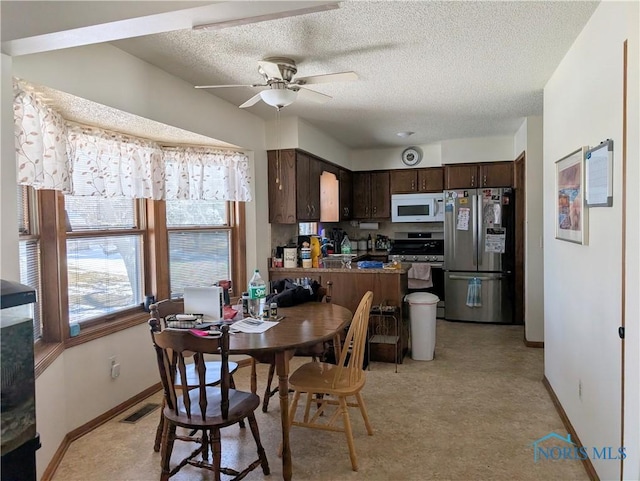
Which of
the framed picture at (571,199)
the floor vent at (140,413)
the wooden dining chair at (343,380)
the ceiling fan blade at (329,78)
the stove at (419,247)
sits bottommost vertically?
the floor vent at (140,413)

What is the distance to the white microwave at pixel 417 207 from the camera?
613cm

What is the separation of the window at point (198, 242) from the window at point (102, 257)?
12.3 inches

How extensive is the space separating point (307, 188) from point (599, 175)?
3045 millimetres

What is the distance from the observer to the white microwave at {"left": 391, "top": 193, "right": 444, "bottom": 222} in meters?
6.13

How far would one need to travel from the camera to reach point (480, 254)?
5.55m

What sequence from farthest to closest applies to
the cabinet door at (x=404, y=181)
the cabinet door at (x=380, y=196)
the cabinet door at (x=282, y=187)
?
1. the cabinet door at (x=380, y=196)
2. the cabinet door at (x=404, y=181)
3. the cabinet door at (x=282, y=187)

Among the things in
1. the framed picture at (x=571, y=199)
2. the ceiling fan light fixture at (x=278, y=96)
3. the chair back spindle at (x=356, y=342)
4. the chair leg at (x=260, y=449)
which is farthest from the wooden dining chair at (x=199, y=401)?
the framed picture at (x=571, y=199)

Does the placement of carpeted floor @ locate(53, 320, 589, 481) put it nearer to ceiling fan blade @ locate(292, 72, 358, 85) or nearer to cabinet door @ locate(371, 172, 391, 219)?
ceiling fan blade @ locate(292, 72, 358, 85)

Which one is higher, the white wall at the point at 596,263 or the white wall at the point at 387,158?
the white wall at the point at 387,158

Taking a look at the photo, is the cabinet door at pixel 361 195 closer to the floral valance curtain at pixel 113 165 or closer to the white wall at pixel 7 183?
the floral valance curtain at pixel 113 165

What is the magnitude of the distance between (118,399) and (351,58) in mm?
2938

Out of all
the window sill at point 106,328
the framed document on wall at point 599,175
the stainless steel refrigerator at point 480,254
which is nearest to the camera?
the framed document on wall at point 599,175

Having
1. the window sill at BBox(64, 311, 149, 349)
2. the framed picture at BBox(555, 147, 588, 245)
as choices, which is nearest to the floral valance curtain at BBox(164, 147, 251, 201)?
the window sill at BBox(64, 311, 149, 349)

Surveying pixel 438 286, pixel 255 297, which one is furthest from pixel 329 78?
pixel 438 286
